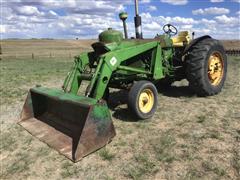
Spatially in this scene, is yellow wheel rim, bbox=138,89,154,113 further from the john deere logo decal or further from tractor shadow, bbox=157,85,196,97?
tractor shadow, bbox=157,85,196,97

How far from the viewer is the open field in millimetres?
4172

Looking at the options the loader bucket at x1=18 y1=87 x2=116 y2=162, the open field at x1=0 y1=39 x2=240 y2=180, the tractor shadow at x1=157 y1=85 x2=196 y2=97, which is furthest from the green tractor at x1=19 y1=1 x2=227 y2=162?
the tractor shadow at x1=157 y1=85 x2=196 y2=97

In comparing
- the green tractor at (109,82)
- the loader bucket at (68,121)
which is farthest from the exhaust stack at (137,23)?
the loader bucket at (68,121)

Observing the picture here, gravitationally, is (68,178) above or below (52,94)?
below

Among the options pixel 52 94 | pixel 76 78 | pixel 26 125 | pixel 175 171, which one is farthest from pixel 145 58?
pixel 175 171

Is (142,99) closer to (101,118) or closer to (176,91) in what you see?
(101,118)

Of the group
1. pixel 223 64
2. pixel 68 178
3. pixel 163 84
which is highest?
pixel 223 64

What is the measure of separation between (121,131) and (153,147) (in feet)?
3.05

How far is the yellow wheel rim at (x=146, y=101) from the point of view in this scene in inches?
236

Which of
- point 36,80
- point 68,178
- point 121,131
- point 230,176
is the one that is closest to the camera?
point 230,176

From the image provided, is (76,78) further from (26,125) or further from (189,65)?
(189,65)

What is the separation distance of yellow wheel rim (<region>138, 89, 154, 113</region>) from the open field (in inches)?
10.7

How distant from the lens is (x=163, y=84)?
28.7ft

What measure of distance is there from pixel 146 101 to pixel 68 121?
5.30 ft
